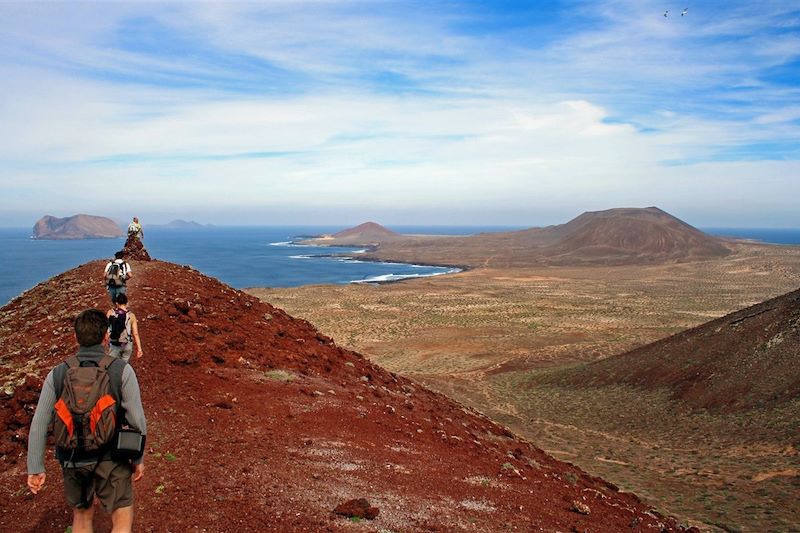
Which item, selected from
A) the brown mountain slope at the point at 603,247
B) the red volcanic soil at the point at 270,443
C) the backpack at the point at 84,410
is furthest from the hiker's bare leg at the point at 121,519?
the brown mountain slope at the point at 603,247

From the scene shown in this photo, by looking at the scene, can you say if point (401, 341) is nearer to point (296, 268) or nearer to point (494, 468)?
point (494, 468)

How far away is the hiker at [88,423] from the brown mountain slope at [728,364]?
20.6 m

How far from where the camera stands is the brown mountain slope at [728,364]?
20.5 meters

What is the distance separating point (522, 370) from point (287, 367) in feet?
76.4

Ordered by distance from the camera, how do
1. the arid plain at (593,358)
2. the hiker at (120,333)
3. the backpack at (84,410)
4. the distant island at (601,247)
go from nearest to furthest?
the backpack at (84,410) → the hiker at (120,333) → the arid plain at (593,358) → the distant island at (601,247)

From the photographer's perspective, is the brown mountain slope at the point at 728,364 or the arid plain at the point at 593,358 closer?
the arid plain at the point at 593,358

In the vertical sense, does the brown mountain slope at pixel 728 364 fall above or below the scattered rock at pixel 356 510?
below

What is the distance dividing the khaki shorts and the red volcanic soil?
1322mm

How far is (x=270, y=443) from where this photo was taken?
865 cm

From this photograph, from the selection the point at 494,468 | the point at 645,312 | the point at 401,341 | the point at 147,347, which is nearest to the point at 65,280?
the point at 147,347

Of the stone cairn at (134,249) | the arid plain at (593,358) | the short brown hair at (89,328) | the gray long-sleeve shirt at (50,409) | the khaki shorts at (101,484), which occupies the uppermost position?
the stone cairn at (134,249)

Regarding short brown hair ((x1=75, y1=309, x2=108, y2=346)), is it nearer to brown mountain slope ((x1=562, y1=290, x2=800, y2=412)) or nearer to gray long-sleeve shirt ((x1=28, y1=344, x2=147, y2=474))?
gray long-sleeve shirt ((x1=28, y1=344, x2=147, y2=474))

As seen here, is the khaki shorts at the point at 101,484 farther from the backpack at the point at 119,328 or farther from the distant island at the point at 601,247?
the distant island at the point at 601,247

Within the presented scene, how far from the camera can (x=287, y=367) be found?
Answer: 42.3ft
